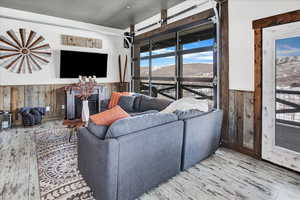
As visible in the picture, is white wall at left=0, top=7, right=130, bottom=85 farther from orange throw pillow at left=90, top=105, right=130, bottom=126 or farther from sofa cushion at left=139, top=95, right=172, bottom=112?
orange throw pillow at left=90, top=105, right=130, bottom=126

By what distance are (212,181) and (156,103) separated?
1908 mm

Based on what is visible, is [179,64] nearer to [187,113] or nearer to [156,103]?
[156,103]

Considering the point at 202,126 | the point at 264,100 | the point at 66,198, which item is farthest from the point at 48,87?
the point at 264,100

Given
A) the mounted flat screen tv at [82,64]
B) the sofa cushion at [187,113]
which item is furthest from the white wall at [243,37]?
the mounted flat screen tv at [82,64]

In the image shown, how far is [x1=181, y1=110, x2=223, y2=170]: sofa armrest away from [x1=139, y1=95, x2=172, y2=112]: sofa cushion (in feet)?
3.44

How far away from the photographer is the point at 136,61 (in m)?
6.07

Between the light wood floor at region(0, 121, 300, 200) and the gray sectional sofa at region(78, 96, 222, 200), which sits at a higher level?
the gray sectional sofa at region(78, 96, 222, 200)

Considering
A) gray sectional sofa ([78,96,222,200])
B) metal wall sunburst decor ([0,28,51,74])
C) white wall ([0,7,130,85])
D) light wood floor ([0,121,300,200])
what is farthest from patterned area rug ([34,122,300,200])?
metal wall sunburst decor ([0,28,51,74])

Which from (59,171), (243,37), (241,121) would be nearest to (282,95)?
(241,121)

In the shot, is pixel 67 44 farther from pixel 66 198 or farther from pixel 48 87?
pixel 66 198

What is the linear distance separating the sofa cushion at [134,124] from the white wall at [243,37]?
1635 millimetres

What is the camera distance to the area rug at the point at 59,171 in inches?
76.1

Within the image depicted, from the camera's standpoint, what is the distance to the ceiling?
13.2 feet

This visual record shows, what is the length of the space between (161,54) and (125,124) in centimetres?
361
